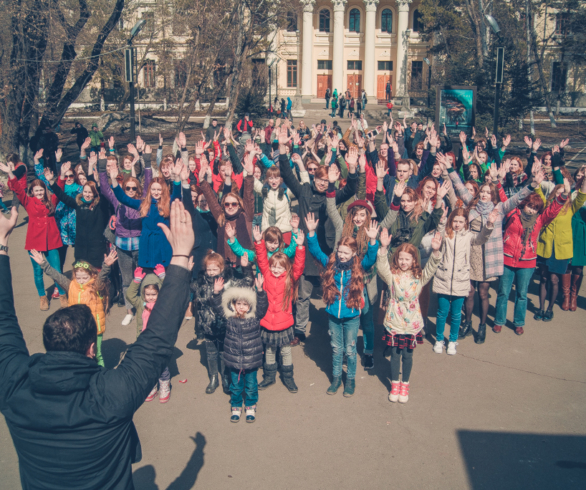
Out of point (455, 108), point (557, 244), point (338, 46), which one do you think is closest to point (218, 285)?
point (557, 244)

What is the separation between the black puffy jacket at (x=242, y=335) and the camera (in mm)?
4660

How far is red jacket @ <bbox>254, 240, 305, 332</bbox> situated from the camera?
5.10 meters

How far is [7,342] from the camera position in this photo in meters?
2.26

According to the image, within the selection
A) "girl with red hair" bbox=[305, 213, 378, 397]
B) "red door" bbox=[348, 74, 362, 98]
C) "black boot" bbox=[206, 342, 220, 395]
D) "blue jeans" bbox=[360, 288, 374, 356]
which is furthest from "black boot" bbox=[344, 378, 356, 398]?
"red door" bbox=[348, 74, 362, 98]

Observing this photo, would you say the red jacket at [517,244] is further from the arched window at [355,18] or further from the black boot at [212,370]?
the arched window at [355,18]

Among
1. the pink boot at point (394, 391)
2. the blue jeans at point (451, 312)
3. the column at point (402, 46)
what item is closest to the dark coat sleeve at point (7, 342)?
the pink boot at point (394, 391)

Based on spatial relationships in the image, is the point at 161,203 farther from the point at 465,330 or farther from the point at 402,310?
the point at 465,330

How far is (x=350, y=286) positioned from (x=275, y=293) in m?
0.73

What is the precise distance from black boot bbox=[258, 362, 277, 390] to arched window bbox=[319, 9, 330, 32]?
2043 inches

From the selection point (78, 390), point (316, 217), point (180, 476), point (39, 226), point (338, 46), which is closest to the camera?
point (78, 390)

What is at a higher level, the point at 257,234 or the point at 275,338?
the point at 257,234

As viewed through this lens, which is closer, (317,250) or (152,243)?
(317,250)

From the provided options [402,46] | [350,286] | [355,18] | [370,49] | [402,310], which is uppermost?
[355,18]

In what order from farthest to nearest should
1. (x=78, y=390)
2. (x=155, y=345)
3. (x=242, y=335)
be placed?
(x=242, y=335)
(x=155, y=345)
(x=78, y=390)
